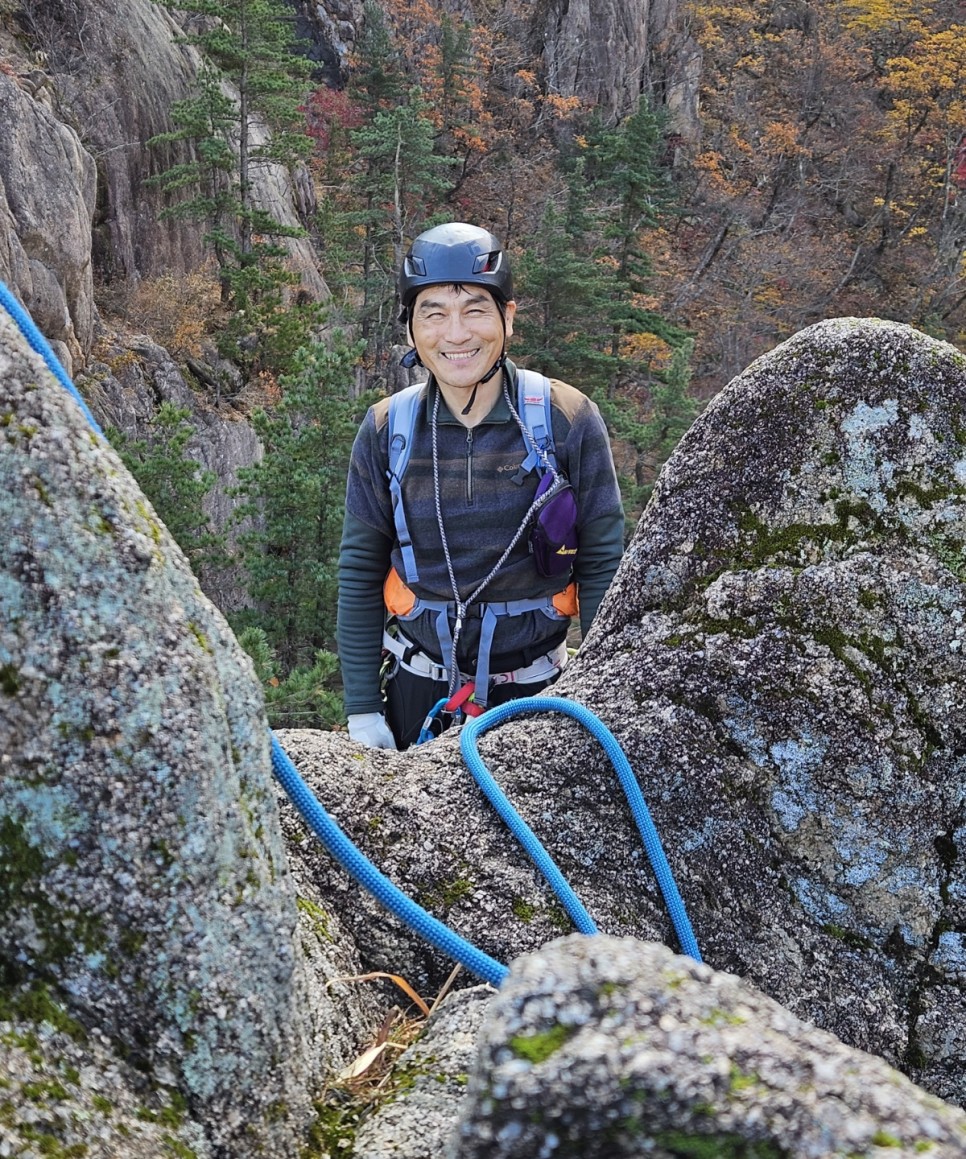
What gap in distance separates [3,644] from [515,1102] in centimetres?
104

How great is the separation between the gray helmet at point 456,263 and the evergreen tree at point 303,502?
7762 mm

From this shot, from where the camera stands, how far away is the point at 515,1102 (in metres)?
1.30

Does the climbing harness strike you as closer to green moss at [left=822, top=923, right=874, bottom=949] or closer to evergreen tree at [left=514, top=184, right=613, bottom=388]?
green moss at [left=822, top=923, right=874, bottom=949]

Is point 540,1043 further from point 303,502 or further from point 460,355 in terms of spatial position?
point 303,502

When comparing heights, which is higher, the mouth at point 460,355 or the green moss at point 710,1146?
the mouth at point 460,355

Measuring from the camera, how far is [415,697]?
391 centimetres

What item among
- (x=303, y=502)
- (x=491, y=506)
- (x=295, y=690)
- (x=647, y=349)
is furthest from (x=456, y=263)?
(x=647, y=349)

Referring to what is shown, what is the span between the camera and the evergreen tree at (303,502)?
11.6 metres

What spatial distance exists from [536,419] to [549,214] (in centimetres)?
2087

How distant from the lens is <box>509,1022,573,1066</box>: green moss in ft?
4.36

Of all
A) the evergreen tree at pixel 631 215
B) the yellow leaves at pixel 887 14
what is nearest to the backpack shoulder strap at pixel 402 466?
the evergreen tree at pixel 631 215

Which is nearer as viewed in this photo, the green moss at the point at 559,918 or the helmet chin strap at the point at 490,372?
the green moss at the point at 559,918

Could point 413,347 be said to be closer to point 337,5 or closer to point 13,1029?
point 13,1029

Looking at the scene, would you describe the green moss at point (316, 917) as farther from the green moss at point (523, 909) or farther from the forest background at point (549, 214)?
the forest background at point (549, 214)
